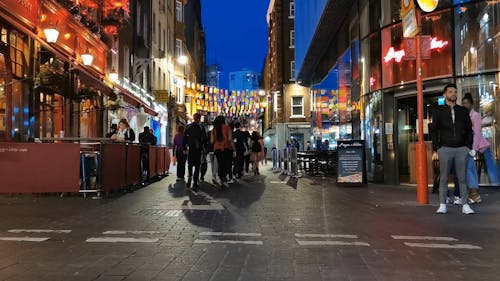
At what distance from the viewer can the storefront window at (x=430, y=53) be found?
530 inches

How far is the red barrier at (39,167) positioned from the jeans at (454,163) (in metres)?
6.92

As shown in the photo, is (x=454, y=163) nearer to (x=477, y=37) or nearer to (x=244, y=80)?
(x=477, y=37)

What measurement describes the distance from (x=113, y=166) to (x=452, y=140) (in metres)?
6.83

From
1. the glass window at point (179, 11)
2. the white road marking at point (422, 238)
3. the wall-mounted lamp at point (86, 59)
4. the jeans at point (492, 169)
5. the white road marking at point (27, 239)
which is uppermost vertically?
the glass window at point (179, 11)

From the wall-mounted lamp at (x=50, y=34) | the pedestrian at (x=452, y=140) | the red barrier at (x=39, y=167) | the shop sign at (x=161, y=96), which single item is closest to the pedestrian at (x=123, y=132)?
the wall-mounted lamp at (x=50, y=34)

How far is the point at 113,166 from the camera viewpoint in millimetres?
11453

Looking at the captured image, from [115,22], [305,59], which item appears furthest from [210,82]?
[115,22]

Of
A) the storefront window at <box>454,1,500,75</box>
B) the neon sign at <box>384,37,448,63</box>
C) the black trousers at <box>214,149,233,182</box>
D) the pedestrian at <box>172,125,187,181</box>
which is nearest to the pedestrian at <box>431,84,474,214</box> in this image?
the neon sign at <box>384,37,448,63</box>

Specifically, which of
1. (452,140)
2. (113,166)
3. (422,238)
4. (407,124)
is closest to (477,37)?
(407,124)

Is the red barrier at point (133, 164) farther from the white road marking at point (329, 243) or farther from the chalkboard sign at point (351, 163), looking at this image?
the white road marking at point (329, 243)

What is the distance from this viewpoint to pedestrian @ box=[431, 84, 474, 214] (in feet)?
28.1

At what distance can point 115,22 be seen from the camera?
20047 millimetres

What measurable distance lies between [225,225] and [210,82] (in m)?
100

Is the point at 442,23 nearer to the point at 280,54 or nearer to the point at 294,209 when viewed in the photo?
the point at 294,209
